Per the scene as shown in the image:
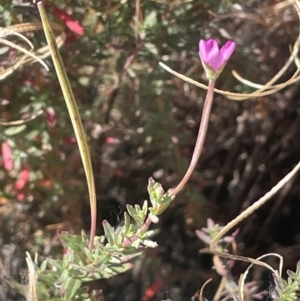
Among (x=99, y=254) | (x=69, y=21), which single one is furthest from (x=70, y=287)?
(x=69, y=21)

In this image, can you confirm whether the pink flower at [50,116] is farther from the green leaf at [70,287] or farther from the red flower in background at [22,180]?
the green leaf at [70,287]

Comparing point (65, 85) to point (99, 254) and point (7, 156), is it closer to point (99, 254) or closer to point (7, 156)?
point (99, 254)

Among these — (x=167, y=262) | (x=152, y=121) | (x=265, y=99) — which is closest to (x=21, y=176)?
(x=152, y=121)

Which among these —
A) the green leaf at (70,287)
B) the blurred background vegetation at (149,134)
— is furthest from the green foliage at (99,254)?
the blurred background vegetation at (149,134)

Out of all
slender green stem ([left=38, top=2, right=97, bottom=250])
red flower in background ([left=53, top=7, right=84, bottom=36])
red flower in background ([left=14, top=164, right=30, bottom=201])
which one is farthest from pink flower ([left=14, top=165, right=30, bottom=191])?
slender green stem ([left=38, top=2, right=97, bottom=250])

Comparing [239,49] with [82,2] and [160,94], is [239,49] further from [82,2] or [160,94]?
[82,2]

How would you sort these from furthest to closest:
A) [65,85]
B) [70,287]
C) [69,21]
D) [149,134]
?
[149,134], [69,21], [70,287], [65,85]

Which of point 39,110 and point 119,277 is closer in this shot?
point 39,110

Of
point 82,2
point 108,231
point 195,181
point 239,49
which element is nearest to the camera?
point 108,231

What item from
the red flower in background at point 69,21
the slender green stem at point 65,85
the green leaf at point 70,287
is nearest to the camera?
the slender green stem at point 65,85
